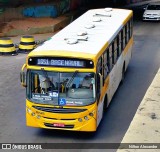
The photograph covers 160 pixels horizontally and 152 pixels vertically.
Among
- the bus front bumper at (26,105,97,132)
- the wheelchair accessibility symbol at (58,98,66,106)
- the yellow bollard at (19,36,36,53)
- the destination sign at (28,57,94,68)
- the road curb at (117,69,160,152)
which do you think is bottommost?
the yellow bollard at (19,36,36,53)

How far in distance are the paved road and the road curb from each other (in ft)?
1.07

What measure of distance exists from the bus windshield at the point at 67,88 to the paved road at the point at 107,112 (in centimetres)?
127

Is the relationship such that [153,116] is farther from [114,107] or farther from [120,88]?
[120,88]

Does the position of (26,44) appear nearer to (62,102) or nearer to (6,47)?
(6,47)

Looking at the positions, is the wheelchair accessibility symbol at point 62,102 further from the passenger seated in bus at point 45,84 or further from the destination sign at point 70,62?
the destination sign at point 70,62

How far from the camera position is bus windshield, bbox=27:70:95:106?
13945mm

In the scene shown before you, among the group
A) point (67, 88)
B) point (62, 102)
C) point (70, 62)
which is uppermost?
point (70, 62)

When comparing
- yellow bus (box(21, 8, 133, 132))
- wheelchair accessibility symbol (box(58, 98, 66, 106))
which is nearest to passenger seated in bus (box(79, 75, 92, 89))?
yellow bus (box(21, 8, 133, 132))

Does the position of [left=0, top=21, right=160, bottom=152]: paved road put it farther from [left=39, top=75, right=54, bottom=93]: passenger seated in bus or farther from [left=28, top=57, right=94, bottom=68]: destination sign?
[left=28, top=57, right=94, bottom=68]: destination sign

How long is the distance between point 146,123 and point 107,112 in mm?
1932

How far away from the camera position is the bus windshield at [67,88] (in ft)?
45.8

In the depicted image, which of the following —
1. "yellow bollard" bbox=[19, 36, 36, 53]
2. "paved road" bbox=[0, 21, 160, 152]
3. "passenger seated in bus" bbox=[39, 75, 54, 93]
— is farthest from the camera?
"yellow bollard" bbox=[19, 36, 36, 53]

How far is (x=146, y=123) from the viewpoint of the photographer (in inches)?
600

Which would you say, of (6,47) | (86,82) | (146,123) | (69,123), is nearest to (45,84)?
Answer: (86,82)
